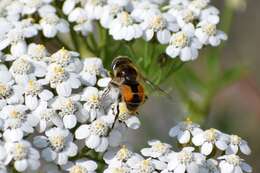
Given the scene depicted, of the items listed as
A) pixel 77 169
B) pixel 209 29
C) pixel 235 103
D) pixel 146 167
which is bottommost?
pixel 235 103

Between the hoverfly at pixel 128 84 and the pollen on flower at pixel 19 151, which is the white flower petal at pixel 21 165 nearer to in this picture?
the pollen on flower at pixel 19 151

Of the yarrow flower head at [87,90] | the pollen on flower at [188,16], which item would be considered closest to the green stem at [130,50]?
the yarrow flower head at [87,90]

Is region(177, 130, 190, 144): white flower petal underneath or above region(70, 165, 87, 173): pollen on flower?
above

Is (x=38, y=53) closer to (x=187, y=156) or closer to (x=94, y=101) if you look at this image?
(x=94, y=101)

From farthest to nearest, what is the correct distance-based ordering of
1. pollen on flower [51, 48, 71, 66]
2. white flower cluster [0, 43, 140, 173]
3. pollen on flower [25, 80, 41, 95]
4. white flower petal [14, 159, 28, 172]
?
pollen on flower [51, 48, 71, 66] < pollen on flower [25, 80, 41, 95] < white flower cluster [0, 43, 140, 173] < white flower petal [14, 159, 28, 172]

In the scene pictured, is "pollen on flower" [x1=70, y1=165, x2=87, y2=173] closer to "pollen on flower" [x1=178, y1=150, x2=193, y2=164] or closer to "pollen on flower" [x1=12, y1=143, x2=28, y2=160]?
"pollen on flower" [x1=12, y1=143, x2=28, y2=160]

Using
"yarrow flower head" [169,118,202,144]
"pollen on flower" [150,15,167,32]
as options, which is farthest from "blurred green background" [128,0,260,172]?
"yarrow flower head" [169,118,202,144]

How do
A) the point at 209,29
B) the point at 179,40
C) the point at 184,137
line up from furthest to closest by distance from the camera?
the point at 209,29
the point at 179,40
the point at 184,137

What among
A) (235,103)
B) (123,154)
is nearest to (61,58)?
(123,154)
